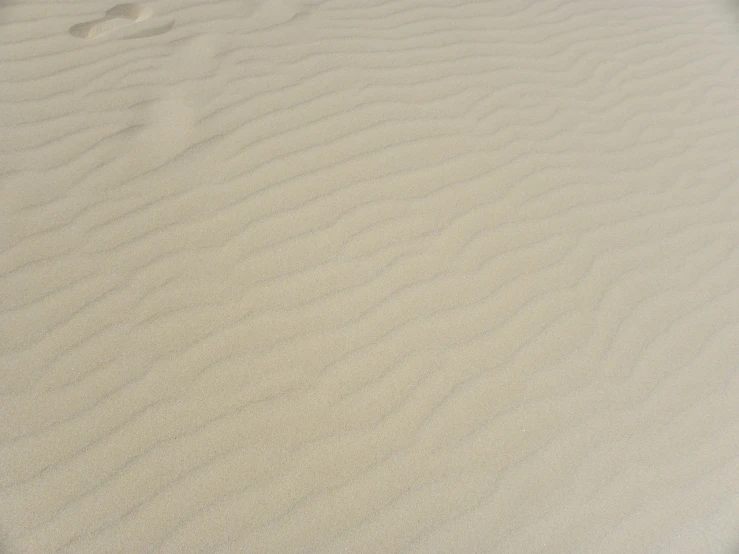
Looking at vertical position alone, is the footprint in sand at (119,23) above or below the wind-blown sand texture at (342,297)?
above

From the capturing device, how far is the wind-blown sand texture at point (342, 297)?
2398mm

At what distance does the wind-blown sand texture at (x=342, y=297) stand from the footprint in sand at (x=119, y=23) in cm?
2

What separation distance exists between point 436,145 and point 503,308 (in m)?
1.00

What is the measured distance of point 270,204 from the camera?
3164mm

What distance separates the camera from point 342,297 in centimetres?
292

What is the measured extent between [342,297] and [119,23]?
2156 mm

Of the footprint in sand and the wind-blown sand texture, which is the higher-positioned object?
the footprint in sand

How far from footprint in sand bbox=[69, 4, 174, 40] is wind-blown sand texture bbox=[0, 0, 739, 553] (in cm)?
2

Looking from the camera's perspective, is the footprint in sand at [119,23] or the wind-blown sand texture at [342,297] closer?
the wind-blown sand texture at [342,297]

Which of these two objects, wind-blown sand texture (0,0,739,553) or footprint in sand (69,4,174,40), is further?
footprint in sand (69,4,174,40)

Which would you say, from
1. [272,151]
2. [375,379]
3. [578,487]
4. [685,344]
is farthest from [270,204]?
[685,344]

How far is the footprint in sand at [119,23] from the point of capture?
388 centimetres

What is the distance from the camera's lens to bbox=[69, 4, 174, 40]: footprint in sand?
3883mm

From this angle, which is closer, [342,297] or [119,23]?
[342,297]
